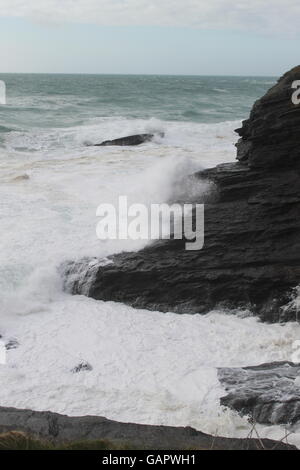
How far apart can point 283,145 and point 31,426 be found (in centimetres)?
574

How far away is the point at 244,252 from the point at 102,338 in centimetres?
251

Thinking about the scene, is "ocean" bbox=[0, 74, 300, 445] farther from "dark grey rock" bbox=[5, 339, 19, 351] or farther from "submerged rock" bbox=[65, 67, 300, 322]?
"submerged rock" bbox=[65, 67, 300, 322]

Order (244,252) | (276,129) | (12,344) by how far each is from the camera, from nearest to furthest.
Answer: (12,344)
(244,252)
(276,129)

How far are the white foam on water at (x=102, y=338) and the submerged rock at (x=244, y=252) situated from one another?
10.7 inches

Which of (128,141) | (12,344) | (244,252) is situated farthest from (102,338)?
(128,141)

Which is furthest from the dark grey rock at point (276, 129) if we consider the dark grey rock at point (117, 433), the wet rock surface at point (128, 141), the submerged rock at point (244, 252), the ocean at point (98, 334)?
the wet rock surface at point (128, 141)

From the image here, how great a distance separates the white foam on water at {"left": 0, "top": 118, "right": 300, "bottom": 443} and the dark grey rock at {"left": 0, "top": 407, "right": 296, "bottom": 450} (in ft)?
1.79

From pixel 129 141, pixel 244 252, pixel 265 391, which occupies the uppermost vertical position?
pixel 129 141

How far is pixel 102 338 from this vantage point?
6.77 m

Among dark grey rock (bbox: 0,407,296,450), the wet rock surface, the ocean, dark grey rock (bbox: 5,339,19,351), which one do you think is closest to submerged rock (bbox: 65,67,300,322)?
the ocean

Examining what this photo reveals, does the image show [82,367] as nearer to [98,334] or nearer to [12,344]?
[98,334]

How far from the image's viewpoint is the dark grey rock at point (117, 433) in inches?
167

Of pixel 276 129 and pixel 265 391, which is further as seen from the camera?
pixel 276 129

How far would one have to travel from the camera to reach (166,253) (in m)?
8.15
